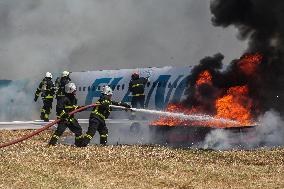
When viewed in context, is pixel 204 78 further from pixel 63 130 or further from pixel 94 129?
pixel 63 130

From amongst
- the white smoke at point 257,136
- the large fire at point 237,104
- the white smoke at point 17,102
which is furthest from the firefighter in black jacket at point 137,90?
the white smoke at point 17,102

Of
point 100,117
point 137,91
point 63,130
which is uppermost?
point 137,91

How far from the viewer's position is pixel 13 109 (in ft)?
181

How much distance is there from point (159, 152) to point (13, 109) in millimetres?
39961

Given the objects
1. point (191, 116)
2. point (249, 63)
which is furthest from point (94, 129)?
point (249, 63)

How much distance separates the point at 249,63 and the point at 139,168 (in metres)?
8.45

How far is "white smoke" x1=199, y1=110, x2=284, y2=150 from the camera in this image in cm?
1961

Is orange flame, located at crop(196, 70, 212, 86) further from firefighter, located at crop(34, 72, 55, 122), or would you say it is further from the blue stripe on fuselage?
firefighter, located at crop(34, 72, 55, 122)

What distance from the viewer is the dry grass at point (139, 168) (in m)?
12.6

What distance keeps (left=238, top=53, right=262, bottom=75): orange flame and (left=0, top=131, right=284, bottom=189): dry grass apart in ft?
12.9

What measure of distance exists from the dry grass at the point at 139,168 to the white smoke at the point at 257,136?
1506 millimetres

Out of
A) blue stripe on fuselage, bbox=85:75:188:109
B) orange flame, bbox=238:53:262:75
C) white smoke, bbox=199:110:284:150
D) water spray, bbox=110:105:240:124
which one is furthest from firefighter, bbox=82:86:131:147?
blue stripe on fuselage, bbox=85:75:188:109

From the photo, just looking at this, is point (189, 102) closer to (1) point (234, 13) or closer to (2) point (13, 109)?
(1) point (234, 13)

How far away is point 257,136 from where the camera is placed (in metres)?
20.0
